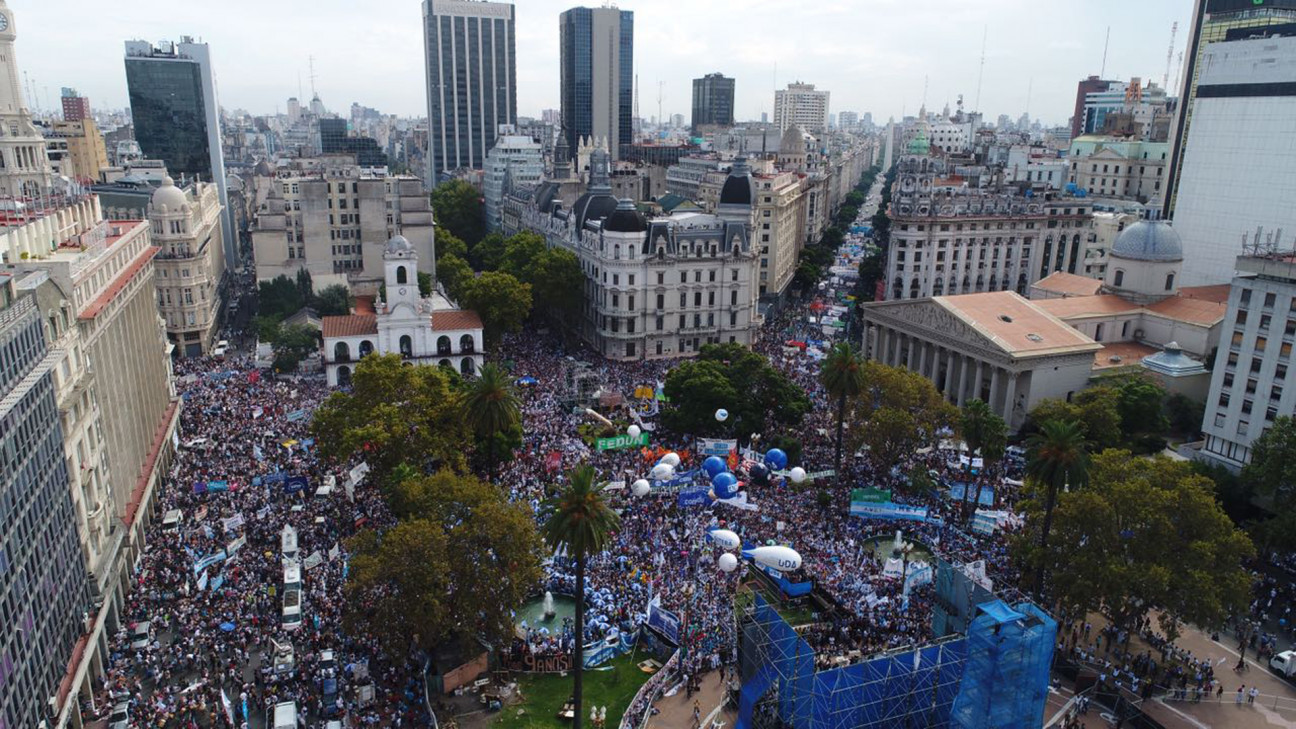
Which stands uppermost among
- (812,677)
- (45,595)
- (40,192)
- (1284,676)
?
(40,192)

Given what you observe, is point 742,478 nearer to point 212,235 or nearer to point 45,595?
point 45,595

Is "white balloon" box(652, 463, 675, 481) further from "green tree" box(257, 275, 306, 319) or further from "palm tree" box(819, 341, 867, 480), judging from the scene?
"green tree" box(257, 275, 306, 319)

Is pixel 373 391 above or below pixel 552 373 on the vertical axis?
above

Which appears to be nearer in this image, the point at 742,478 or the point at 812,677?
the point at 812,677

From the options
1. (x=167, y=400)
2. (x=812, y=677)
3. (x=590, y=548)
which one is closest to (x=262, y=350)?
(x=167, y=400)

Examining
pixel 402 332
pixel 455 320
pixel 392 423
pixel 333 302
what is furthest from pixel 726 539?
pixel 333 302

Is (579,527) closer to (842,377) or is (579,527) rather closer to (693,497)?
(693,497)

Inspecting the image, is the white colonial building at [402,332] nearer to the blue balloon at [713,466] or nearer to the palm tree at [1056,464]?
the blue balloon at [713,466]

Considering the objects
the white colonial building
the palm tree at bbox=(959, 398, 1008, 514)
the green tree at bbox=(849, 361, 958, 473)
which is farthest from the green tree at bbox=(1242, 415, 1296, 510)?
the white colonial building

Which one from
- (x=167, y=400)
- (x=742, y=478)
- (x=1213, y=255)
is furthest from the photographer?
(x=1213, y=255)
